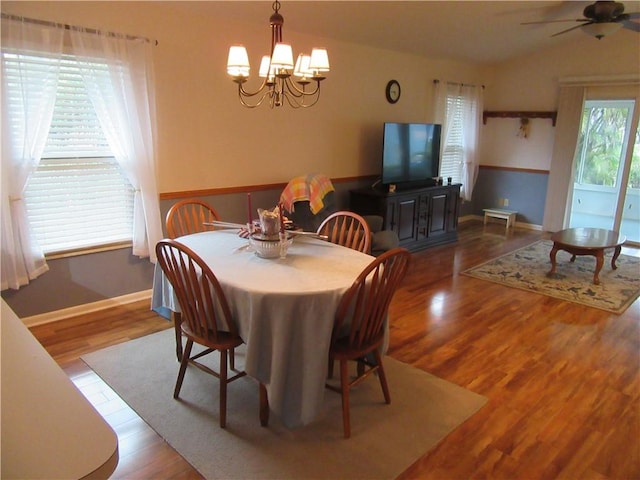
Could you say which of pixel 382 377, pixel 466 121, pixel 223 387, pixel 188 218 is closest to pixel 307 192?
pixel 188 218

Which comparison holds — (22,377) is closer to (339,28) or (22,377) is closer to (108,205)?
(108,205)

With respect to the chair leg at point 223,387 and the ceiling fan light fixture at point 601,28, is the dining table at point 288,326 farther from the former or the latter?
the ceiling fan light fixture at point 601,28

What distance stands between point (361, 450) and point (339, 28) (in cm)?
388

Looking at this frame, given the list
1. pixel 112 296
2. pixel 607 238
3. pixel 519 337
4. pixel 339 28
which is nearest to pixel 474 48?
pixel 339 28

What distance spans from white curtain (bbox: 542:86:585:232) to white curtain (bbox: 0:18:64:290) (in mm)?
6110

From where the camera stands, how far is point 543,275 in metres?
4.72

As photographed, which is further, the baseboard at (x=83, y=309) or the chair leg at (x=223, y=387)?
the baseboard at (x=83, y=309)

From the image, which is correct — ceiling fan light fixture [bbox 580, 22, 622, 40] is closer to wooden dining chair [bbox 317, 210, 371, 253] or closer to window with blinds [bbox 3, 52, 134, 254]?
wooden dining chair [bbox 317, 210, 371, 253]

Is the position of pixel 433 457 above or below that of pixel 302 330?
below

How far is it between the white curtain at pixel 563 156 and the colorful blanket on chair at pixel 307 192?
4002 millimetres

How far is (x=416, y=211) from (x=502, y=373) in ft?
9.41

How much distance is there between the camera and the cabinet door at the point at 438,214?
224 inches

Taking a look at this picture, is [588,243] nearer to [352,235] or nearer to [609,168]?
[609,168]

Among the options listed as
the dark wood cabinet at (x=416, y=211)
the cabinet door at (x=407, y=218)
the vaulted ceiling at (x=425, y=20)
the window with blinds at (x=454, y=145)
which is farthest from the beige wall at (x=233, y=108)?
the window with blinds at (x=454, y=145)
